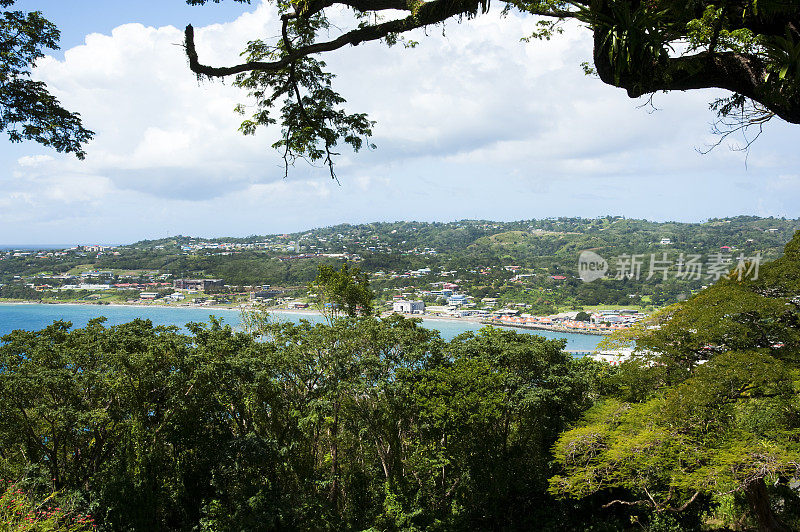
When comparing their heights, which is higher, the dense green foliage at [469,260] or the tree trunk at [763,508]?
the dense green foliage at [469,260]

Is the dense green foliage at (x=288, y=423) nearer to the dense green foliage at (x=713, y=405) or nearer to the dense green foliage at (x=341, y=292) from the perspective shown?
the dense green foliage at (x=713, y=405)

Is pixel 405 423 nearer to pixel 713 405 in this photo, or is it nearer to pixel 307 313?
pixel 713 405

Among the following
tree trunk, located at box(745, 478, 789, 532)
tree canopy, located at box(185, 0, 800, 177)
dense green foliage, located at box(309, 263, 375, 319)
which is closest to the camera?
tree canopy, located at box(185, 0, 800, 177)

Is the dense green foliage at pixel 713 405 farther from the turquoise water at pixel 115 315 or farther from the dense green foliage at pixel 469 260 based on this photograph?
the turquoise water at pixel 115 315

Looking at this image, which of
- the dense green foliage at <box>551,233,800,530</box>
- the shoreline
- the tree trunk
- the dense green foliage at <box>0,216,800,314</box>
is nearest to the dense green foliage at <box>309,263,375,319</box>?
the dense green foliage at <box>551,233,800,530</box>

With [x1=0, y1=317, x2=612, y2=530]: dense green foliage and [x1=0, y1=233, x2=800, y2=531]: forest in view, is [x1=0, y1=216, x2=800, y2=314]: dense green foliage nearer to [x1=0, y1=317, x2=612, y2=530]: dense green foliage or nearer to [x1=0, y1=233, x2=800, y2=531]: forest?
[x1=0, y1=233, x2=800, y2=531]: forest

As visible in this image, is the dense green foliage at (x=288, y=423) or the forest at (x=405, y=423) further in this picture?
the dense green foliage at (x=288, y=423)

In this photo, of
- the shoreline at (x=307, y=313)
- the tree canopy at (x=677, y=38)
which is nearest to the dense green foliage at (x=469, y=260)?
the shoreline at (x=307, y=313)

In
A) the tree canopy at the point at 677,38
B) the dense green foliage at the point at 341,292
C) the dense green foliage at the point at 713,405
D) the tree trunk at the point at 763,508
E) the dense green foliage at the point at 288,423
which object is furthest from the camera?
the dense green foliage at the point at 341,292

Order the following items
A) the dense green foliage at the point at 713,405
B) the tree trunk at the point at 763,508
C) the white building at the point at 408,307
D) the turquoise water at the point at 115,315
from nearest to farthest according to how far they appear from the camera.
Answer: the dense green foliage at the point at 713,405 → the tree trunk at the point at 763,508 → the white building at the point at 408,307 → the turquoise water at the point at 115,315

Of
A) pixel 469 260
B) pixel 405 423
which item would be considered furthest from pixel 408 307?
pixel 469 260

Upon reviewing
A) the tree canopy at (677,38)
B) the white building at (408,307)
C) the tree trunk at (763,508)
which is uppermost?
the tree canopy at (677,38)

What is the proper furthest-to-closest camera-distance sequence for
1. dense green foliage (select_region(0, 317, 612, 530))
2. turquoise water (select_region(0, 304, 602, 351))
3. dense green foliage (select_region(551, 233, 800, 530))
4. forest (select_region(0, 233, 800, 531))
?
turquoise water (select_region(0, 304, 602, 351)) < dense green foliage (select_region(0, 317, 612, 530)) < forest (select_region(0, 233, 800, 531)) < dense green foliage (select_region(551, 233, 800, 530))

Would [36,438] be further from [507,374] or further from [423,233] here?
[423,233]
